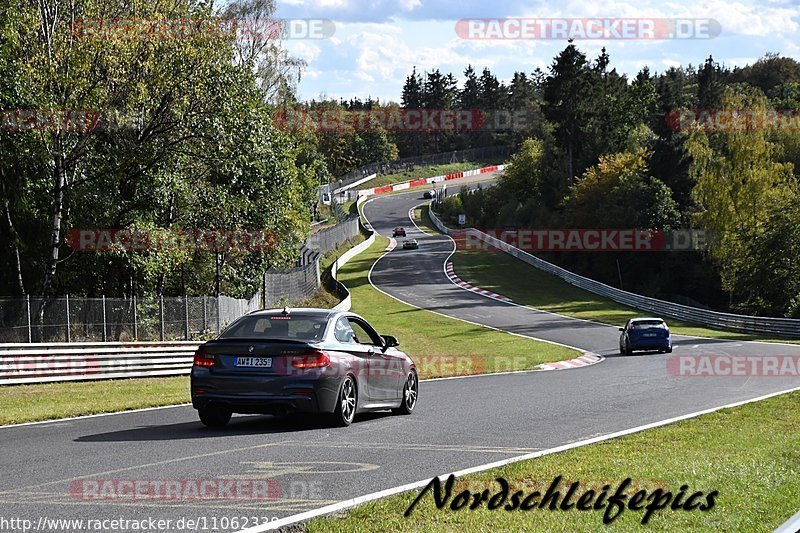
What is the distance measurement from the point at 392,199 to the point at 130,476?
452 feet

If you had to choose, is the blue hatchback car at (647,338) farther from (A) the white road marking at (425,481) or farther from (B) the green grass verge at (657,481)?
(B) the green grass verge at (657,481)

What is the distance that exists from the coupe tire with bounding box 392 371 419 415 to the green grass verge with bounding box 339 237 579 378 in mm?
11318

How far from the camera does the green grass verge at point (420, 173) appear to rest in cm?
16038

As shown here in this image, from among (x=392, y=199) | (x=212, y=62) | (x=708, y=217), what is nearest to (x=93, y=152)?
(x=212, y=62)

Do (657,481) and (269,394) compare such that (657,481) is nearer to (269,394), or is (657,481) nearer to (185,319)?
(269,394)

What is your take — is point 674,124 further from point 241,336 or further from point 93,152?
point 241,336

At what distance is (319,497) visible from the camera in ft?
26.4

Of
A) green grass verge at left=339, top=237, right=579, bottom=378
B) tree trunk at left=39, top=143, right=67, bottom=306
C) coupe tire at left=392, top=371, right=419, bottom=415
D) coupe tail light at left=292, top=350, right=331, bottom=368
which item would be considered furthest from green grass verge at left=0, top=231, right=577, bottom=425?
tree trunk at left=39, top=143, right=67, bottom=306

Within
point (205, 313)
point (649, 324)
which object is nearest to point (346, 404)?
point (205, 313)

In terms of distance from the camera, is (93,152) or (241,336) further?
(93,152)

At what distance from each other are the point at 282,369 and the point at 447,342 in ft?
107

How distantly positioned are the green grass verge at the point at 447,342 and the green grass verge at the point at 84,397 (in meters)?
7.33

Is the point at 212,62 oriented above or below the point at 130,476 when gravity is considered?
above

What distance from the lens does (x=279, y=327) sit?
13227 mm
